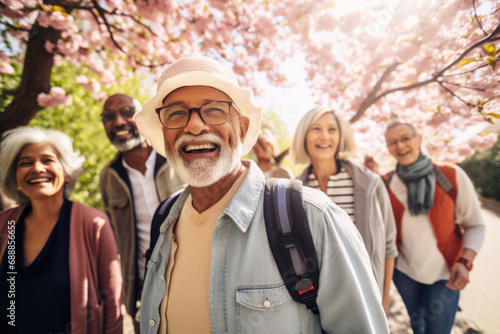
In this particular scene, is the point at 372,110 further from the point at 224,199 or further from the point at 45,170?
the point at 45,170

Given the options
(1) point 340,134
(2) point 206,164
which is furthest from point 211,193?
(1) point 340,134

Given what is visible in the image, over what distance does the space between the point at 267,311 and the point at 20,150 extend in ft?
7.76

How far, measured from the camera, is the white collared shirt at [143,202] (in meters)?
2.64

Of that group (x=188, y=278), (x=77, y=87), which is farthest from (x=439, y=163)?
(x=77, y=87)

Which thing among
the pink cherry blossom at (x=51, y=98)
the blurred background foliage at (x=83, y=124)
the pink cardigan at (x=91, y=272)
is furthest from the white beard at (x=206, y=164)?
the blurred background foliage at (x=83, y=124)

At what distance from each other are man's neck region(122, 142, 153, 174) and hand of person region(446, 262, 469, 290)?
11.6ft

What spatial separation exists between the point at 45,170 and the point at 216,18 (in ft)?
10.7

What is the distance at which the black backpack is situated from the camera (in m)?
1.02

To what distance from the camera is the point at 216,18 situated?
3.65 meters

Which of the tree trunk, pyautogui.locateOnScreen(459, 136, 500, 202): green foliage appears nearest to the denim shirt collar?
the tree trunk

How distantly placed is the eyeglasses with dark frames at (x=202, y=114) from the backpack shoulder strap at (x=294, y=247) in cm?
64

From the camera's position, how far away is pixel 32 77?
2965 mm

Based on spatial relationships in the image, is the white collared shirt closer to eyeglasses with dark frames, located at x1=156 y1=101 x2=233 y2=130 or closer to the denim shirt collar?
the denim shirt collar

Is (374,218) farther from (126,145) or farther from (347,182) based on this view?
(126,145)
